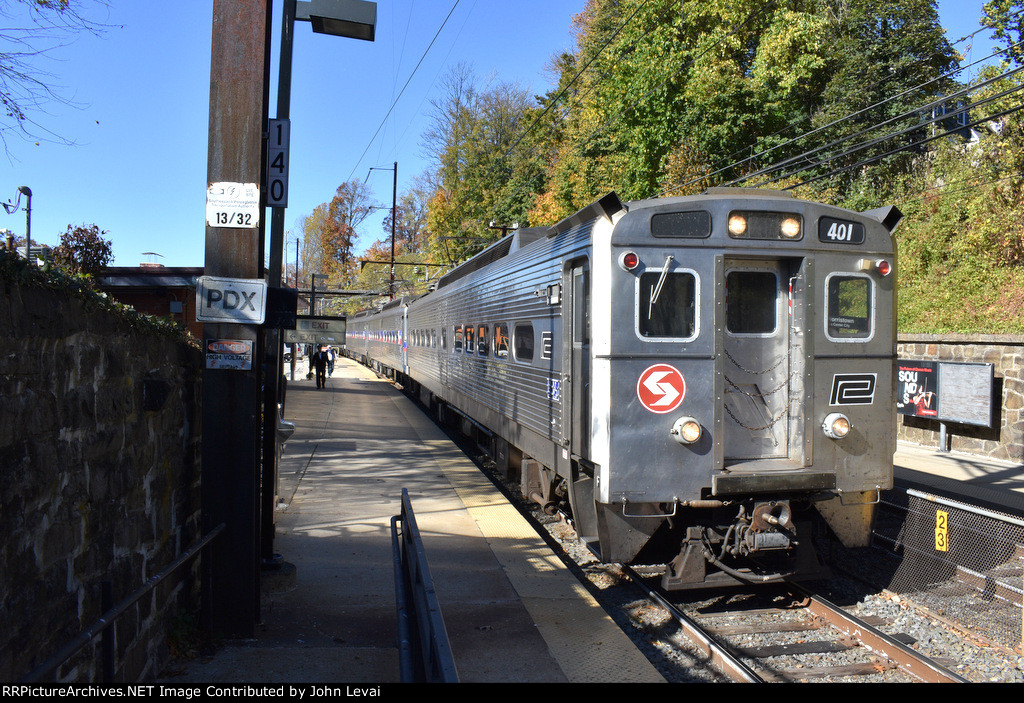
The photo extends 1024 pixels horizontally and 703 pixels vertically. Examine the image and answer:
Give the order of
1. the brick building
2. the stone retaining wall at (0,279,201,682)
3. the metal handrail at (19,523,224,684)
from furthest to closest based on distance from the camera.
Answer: the brick building, the stone retaining wall at (0,279,201,682), the metal handrail at (19,523,224,684)

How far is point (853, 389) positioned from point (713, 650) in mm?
2435

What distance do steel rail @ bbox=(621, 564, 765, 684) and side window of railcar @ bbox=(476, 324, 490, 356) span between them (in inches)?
211

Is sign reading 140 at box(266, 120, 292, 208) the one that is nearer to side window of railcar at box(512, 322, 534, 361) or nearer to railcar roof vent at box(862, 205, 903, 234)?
side window of railcar at box(512, 322, 534, 361)

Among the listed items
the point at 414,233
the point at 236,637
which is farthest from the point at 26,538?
the point at 414,233

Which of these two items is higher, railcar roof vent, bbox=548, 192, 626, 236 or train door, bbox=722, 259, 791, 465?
railcar roof vent, bbox=548, 192, 626, 236

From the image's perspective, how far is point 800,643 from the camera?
5660mm

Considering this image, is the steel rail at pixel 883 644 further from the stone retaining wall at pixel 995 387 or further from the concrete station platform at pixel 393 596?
the stone retaining wall at pixel 995 387

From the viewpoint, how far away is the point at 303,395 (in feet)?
85.9

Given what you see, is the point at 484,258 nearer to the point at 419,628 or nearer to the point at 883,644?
the point at 883,644


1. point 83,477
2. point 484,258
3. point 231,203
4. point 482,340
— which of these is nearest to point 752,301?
point 231,203

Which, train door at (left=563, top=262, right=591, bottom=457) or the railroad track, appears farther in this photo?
train door at (left=563, top=262, right=591, bottom=457)

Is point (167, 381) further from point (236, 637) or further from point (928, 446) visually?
point (928, 446)

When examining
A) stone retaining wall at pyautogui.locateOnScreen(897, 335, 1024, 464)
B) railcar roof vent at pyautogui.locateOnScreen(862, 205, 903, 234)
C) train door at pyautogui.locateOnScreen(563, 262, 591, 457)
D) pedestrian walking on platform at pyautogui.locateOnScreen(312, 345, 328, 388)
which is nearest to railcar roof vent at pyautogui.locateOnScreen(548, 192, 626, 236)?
train door at pyautogui.locateOnScreen(563, 262, 591, 457)

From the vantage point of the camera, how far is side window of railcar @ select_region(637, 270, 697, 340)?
604 centimetres
